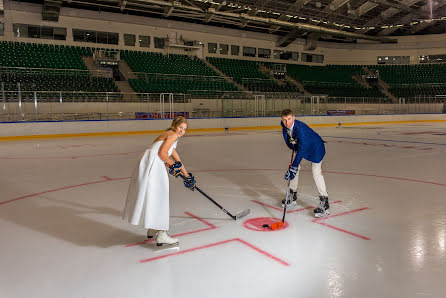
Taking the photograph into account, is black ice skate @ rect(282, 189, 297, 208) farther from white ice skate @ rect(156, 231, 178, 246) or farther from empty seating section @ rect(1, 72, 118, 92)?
empty seating section @ rect(1, 72, 118, 92)

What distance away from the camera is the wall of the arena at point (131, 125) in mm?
16234


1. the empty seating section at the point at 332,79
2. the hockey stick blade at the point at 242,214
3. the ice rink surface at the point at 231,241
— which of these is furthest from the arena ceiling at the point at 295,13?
the hockey stick blade at the point at 242,214

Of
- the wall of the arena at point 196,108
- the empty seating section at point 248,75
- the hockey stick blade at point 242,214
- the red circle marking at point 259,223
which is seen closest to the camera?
the red circle marking at point 259,223

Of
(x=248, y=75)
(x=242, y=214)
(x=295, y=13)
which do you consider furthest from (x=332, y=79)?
(x=242, y=214)

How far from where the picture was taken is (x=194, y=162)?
920cm

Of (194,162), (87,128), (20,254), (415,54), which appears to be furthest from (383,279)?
(415,54)

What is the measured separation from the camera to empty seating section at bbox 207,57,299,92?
30258mm

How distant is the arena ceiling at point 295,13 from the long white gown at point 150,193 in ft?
76.3

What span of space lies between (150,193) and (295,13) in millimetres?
30088

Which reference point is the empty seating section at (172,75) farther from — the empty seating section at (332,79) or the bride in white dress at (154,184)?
the bride in white dress at (154,184)

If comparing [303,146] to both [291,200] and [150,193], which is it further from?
[150,193]

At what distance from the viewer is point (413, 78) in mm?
39188

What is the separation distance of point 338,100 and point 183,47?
13.9 m

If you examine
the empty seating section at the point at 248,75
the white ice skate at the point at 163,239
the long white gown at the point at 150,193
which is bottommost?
the white ice skate at the point at 163,239
